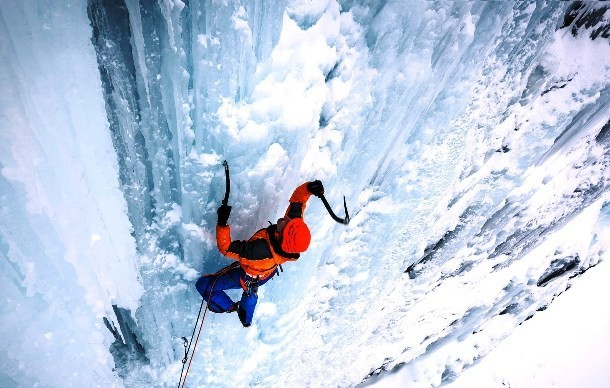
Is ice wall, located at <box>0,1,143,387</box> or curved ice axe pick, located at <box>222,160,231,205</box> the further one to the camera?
curved ice axe pick, located at <box>222,160,231,205</box>

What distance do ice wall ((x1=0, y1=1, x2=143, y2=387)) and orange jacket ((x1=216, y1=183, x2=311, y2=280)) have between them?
0.55 meters

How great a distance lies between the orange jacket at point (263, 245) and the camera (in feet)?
6.28

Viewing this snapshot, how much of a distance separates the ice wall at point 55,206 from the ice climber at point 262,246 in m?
0.52

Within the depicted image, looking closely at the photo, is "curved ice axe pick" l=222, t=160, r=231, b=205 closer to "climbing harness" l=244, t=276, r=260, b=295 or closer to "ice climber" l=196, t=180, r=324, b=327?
"ice climber" l=196, t=180, r=324, b=327

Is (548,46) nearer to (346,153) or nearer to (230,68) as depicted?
(346,153)

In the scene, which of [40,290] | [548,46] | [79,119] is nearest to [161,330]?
[40,290]

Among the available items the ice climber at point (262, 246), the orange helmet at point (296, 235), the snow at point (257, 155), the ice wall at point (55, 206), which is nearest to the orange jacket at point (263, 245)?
the ice climber at point (262, 246)

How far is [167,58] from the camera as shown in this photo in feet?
5.12

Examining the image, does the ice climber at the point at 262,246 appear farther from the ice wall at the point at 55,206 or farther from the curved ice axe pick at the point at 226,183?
the ice wall at the point at 55,206

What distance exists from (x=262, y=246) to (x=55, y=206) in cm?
100

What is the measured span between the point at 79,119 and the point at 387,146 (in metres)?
1.76

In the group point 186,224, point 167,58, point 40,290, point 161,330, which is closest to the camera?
point 167,58

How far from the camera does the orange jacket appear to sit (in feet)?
6.28

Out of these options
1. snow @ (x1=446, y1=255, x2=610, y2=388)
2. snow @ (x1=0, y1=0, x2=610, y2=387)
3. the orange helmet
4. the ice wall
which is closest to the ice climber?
the orange helmet
